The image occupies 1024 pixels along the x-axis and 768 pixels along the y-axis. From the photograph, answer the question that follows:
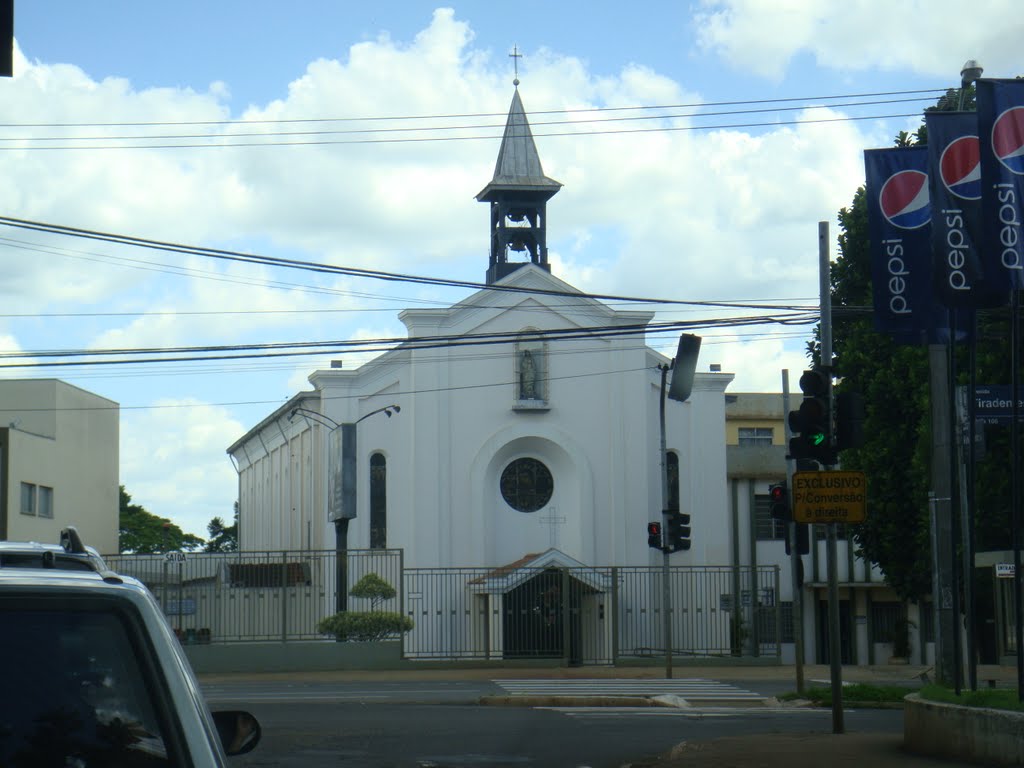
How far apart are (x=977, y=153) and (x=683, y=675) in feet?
61.2

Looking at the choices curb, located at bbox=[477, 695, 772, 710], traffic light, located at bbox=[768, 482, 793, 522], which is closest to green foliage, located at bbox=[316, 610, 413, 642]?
curb, located at bbox=[477, 695, 772, 710]

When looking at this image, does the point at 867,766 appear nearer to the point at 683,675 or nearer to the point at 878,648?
the point at 683,675

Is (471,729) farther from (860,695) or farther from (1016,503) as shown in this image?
(860,695)

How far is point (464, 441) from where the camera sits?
4709 centimetres

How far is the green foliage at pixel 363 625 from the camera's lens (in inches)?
1325

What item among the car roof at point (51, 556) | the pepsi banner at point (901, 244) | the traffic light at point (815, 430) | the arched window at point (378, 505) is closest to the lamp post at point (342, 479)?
the arched window at point (378, 505)

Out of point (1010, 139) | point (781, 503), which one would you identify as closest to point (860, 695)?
point (781, 503)

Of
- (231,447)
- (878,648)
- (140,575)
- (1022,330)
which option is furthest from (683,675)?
(231,447)

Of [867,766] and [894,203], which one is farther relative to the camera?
[894,203]

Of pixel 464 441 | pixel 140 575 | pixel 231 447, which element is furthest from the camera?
pixel 231 447

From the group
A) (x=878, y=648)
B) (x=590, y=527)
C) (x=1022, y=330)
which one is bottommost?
(x=878, y=648)

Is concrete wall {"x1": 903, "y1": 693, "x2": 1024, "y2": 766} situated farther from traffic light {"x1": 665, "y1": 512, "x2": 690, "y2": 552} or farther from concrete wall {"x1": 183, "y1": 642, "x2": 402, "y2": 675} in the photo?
concrete wall {"x1": 183, "y1": 642, "x2": 402, "y2": 675}

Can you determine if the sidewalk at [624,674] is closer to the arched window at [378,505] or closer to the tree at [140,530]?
the arched window at [378,505]

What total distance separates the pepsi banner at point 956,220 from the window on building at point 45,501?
45.0 meters
